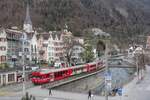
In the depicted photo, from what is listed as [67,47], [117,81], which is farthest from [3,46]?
[67,47]

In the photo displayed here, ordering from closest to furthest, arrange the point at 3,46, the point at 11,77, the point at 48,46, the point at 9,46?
the point at 11,77 → the point at 3,46 → the point at 9,46 → the point at 48,46

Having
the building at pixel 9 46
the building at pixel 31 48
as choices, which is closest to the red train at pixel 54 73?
the building at pixel 9 46

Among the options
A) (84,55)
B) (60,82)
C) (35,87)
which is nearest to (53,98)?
(35,87)

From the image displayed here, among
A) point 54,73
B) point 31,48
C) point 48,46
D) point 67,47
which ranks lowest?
point 54,73

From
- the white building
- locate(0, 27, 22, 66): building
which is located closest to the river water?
locate(0, 27, 22, 66): building

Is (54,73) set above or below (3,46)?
below

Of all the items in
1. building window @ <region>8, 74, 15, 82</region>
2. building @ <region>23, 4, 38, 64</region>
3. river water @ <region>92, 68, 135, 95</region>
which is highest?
building @ <region>23, 4, 38, 64</region>

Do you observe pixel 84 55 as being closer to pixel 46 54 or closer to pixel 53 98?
pixel 46 54

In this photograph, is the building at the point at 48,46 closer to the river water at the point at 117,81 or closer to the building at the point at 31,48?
the building at the point at 31,48

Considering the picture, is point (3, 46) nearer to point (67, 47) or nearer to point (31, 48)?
point (31, 48)

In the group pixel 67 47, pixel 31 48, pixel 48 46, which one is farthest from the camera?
pixel 48 46

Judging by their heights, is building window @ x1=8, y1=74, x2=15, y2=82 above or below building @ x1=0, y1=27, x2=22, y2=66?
below

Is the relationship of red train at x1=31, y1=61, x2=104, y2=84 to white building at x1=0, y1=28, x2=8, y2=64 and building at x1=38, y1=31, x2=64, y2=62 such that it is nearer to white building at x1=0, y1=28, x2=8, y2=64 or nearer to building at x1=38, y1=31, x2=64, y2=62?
white building at x1=0, y1=28, x2=8, y2=64

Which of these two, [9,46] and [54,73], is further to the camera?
[9,46]
